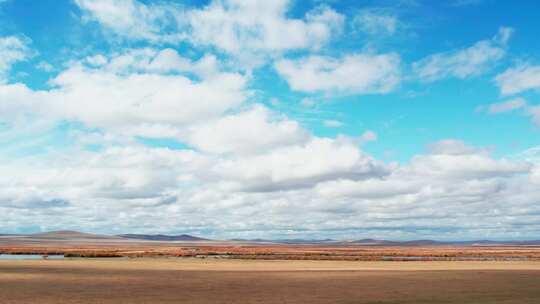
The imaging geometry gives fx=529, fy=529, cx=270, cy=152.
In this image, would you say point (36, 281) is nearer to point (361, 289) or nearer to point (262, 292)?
point (262, 292)

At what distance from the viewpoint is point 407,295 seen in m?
29.0

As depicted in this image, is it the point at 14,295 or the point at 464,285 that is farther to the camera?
the point at 464,285

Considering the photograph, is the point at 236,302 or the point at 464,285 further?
the point at 464,285

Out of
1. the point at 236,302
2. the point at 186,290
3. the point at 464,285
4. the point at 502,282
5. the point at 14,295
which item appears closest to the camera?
the point at 236,302

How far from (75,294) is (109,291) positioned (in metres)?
2.31

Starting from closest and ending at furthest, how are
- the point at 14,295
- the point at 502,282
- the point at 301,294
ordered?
the point at 14,295
the point at 301,294
the point at 502,282

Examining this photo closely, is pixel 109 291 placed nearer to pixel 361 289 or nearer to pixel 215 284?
pixel 215 284

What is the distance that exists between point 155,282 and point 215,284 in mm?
4703

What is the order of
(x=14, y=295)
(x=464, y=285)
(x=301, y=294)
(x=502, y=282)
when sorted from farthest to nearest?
(x=502, y=282)
(x=464, y=285)
(x=301, y=294)
(x=14, y=295)

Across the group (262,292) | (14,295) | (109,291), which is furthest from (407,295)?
(14,295)

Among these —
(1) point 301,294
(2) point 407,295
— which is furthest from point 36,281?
(2) point 407,295

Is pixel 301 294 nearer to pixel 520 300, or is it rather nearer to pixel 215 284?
pixel 215 284

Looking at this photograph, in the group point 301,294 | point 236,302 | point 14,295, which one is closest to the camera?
point 236,302

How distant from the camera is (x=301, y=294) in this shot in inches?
1160
